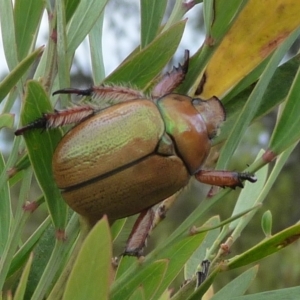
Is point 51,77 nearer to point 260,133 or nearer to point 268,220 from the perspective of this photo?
point 268,220

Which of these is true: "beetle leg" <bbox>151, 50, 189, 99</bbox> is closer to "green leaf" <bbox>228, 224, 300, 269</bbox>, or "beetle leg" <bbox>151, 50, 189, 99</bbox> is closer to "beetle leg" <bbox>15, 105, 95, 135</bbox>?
"beetle leg" <bbox>15, 105, 95, 135</bbox>

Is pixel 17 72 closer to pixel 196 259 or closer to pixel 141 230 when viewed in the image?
pixel 141 230

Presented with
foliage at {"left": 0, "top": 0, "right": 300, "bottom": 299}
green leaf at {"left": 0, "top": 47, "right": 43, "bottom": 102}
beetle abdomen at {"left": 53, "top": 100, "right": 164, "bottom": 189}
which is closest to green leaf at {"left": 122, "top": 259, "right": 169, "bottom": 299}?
foliage at {"left": 0, "top": 0, "right": 300, "bottom": 299}

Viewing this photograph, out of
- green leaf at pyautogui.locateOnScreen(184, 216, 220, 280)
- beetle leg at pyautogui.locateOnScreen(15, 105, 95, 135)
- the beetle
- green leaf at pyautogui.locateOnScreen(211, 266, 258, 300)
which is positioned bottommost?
green leaf at pyautogui.locateOnScreen(184, 216, 220, 280)

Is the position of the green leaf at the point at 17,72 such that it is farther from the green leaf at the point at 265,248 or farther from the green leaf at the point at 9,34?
the green leaf at the point at 265,248

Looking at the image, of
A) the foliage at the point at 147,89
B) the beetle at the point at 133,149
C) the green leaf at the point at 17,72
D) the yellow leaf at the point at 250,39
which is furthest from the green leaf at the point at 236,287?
the green leaf at the point at 17,72

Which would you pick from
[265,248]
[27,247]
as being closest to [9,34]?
[27,247]
